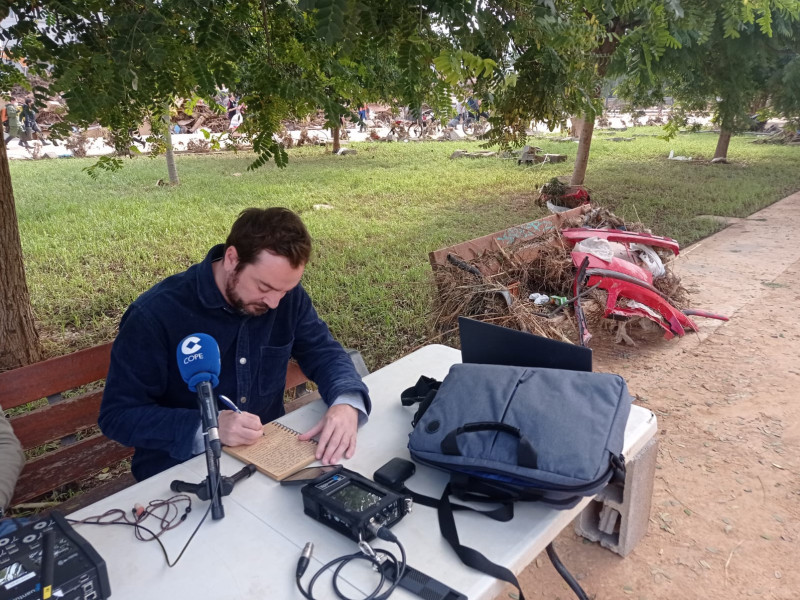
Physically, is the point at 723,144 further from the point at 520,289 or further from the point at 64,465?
the point at 64,465

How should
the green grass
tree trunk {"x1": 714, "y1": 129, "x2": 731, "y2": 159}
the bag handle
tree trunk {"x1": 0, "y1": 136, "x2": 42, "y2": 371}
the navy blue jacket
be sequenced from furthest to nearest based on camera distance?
tree trunk {"x1": 714, "y1": 129, "x2": 731, "y2": 159} → the green grass → tree trunk {"x1": 0, "y1": 136, "x2": 42, "y2": 371} → the navy blue jacket → the bag handle

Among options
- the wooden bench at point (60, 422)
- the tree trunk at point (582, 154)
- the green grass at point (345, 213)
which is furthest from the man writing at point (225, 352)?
the tree trunk at point (582, 154)

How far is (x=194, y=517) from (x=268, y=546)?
0.88ft

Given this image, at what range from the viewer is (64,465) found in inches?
107

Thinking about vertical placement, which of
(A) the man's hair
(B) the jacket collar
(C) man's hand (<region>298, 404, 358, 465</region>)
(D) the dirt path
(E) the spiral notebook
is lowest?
(D) the dirt path

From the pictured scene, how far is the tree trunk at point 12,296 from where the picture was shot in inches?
147

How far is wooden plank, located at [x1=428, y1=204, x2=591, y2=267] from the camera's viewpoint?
484 centimetres

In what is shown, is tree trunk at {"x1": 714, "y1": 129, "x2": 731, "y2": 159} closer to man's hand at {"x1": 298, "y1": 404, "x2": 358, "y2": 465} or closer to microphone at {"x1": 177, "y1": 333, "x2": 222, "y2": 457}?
man's hand at {"x1": 298, "y1": 404, "x2": 358, "y2": 465}

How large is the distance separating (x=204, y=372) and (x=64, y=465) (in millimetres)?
1737

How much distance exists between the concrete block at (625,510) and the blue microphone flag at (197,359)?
6.10ft

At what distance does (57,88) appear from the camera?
214cm

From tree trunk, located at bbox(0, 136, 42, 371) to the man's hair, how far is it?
2.42 m

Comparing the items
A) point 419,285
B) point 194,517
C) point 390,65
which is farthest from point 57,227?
point 194,517

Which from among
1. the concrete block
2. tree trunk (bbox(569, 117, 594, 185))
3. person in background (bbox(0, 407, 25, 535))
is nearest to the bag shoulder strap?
the concrete block
